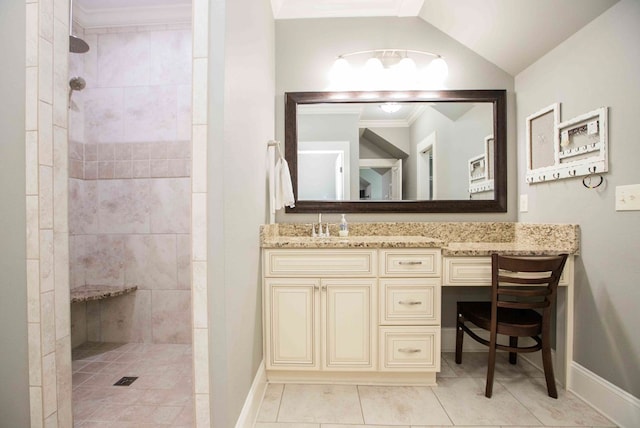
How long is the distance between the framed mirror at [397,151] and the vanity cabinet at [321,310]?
0.59m

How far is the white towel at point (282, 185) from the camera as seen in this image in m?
2.05

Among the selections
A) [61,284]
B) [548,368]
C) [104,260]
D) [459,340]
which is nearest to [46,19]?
[61,284]

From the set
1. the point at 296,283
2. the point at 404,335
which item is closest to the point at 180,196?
the point at 296,283

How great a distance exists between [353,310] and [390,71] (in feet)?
5.73

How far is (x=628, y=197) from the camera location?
1423 mm

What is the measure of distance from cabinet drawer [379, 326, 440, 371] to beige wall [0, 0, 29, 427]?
163 centimetres

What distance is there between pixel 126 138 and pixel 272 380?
2072 millimetres

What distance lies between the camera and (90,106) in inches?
91.8

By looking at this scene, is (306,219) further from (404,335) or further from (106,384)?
(106,384)

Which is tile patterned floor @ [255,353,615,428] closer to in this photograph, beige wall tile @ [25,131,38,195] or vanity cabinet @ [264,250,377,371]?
vanity cabinet @ [264,250,377,371]

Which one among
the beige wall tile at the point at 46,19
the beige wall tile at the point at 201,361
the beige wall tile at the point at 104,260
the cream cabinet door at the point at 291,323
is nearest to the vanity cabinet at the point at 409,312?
the cream cabinet door at the point at 291,323

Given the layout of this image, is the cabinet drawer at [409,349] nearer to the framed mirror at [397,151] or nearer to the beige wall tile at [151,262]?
the framed mirror at [397,151]

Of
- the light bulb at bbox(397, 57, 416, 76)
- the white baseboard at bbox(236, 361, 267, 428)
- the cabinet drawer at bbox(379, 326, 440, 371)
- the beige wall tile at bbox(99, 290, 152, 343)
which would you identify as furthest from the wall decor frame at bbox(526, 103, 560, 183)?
the beige wall tile at bbox(99, 290, 152, 343)

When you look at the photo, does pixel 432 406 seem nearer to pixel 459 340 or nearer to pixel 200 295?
pixel 459 340
